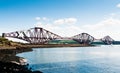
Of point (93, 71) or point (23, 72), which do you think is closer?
point (23, 72)

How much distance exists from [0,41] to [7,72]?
108 m

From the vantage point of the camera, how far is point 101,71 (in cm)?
6259

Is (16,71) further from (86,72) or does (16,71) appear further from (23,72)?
(86,72)

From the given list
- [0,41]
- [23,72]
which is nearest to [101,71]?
[23,72]

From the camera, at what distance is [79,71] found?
62.3m

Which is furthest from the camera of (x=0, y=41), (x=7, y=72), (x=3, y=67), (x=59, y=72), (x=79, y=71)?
(x=0, y=41)

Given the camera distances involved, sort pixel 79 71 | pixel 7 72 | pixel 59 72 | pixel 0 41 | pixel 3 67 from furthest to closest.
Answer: pixel 0 41
pixel 79 71
pixel 59 72
pixel 3 67
pixel 7 72

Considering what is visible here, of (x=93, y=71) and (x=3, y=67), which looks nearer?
(x=3, y=67)

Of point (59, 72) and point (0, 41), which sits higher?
point (0, 41)

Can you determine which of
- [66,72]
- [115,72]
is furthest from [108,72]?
[66,72]

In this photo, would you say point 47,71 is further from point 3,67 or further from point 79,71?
point 3,67

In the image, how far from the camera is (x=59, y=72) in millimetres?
58375

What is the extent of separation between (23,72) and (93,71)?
24182 mm

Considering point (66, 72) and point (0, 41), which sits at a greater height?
point (0, 41)
